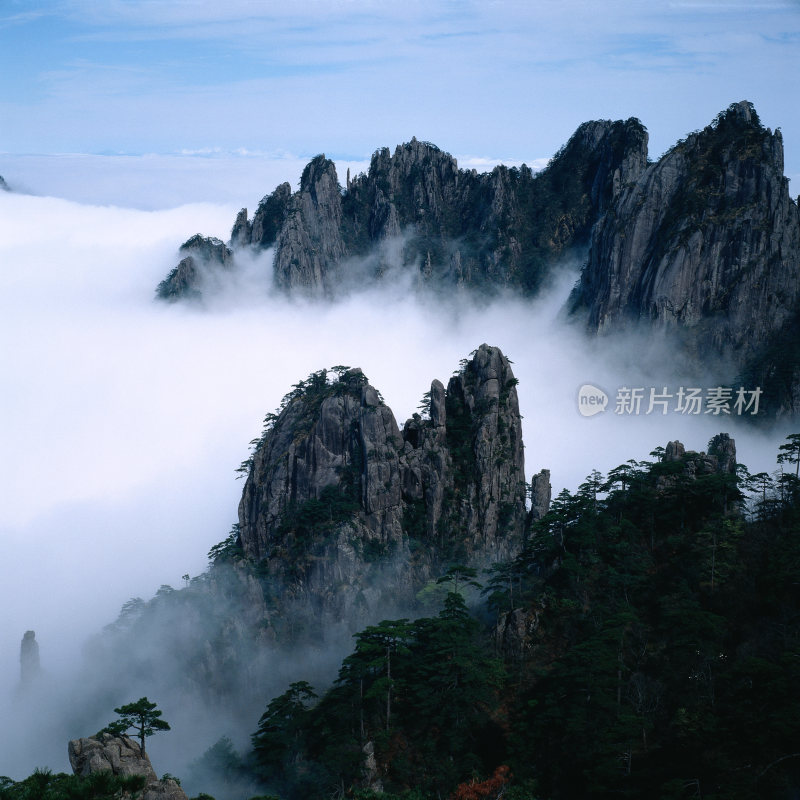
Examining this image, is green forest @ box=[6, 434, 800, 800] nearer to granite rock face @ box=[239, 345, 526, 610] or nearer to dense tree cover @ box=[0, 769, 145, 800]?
dense tree cover @ box=[0, 769, 145, 800]

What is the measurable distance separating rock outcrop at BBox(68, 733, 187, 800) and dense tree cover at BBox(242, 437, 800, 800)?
14.9 metres

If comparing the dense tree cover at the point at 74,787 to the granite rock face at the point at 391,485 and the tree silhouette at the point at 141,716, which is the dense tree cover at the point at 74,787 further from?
the granite rock face at the point at 391,485

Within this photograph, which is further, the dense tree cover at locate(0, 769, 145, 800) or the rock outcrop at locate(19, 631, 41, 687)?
the rock outcrop at locate(19, 631, 41, 687)

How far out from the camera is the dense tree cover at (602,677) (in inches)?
1636

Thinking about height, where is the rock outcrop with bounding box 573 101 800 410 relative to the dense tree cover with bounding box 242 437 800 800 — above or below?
above

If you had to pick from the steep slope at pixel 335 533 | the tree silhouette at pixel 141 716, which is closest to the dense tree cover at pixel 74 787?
the tree silhouette at pixel 141 716

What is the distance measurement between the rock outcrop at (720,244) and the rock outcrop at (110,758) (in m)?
122

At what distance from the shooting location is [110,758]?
1512 inches

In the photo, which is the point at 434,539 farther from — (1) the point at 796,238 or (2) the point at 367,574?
(1) the point at 796,238

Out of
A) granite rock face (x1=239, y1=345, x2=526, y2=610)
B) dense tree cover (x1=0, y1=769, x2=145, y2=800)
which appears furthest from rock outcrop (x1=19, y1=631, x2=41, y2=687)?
dense tree cover (x1=0, y1=769, x2=145, y2=800)

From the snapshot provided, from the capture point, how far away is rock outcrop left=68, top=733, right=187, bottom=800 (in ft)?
122

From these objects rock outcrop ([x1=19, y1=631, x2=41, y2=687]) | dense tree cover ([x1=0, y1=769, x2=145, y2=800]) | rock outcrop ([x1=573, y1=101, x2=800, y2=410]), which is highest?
rock outcrop ([x1=573, y1=101, x2=800, y2=410])

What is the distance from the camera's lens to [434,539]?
90875mm

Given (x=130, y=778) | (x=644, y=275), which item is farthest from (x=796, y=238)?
(x=130, y=778)
